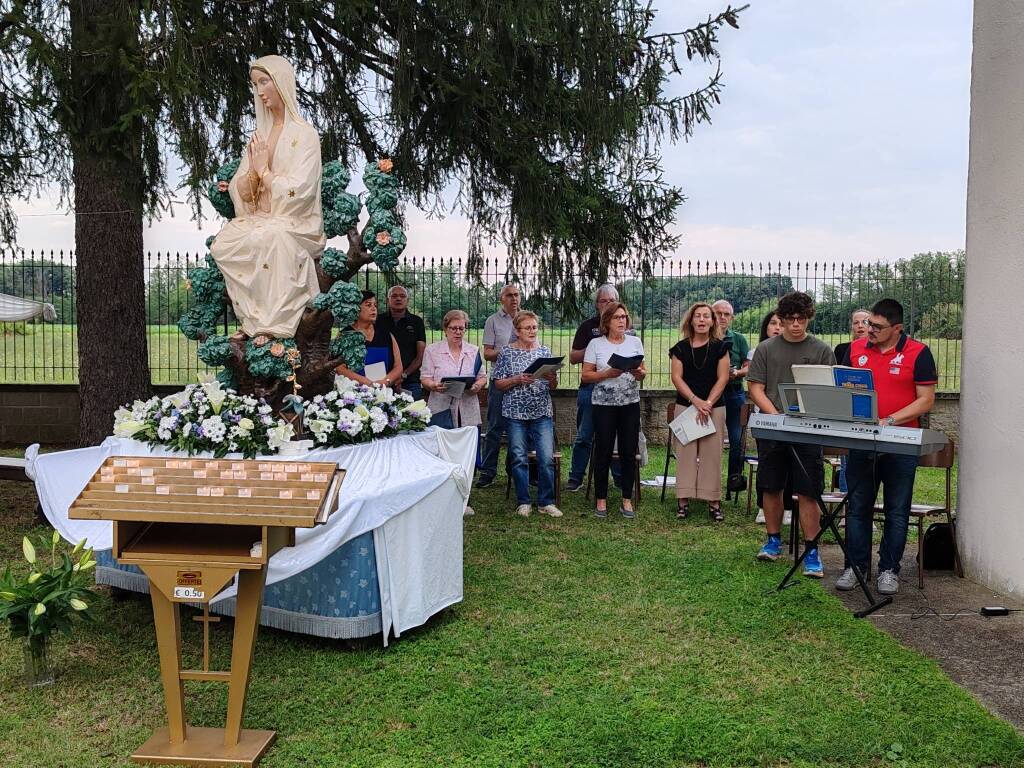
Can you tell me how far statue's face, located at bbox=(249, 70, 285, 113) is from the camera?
6363 mm

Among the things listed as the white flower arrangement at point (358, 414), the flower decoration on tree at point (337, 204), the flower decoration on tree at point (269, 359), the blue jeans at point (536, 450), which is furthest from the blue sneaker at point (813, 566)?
the flower decoration on tree at point (337, 204)

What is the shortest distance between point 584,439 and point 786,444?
3079mm

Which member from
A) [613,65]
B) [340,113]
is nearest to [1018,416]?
[613,65]

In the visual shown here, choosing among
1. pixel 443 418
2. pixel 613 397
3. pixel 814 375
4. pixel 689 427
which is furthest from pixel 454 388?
pixel 814 375

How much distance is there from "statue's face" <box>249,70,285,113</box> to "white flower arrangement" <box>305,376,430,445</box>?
5.90ft

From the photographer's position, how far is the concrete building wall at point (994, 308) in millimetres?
6184

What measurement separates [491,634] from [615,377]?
360 cm

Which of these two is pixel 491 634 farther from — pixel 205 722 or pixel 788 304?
pixel 788 304

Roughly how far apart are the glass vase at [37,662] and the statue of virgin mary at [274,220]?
2253mm

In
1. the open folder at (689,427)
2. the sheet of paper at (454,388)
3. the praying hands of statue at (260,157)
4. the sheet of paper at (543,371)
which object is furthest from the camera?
the sheet of paper at (454,388)

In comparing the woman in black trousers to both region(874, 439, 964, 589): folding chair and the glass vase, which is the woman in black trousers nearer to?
region(874, 439, 964, 589): folding chair

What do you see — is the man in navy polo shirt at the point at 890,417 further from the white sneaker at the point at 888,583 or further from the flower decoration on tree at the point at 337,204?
the flower decoration on tree at the point at 337,204

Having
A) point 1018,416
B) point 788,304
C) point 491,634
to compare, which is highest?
point 788,304

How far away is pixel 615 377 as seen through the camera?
28.4 feet
